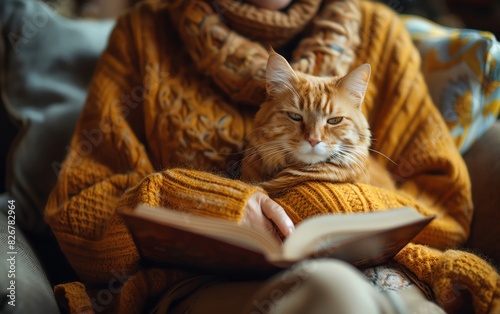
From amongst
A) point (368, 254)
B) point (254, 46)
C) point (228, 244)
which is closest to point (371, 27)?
point (254, 46)

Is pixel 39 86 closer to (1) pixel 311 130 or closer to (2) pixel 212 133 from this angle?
(2) pixel 212 133

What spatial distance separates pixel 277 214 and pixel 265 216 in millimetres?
31

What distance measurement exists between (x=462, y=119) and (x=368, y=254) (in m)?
0.59

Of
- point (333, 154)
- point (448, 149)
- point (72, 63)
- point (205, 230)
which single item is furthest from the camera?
point (72, 63)

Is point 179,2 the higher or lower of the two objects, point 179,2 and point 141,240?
the higher

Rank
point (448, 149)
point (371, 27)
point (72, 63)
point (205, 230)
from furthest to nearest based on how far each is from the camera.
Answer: point (72, 63) < point (371, 27) < point (448, 149) < point (205, 230)

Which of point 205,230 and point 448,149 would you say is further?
point 448,149

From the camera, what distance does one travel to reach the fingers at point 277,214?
938mm

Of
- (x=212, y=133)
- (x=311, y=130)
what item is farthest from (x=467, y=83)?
(x=212, y=133)

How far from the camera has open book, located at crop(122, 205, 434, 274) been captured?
0.73 m

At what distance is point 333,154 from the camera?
1029 millimetres

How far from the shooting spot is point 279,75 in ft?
3.46

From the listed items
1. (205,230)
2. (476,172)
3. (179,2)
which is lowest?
(476,172)

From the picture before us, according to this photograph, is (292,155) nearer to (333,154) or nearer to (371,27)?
(333,154)
